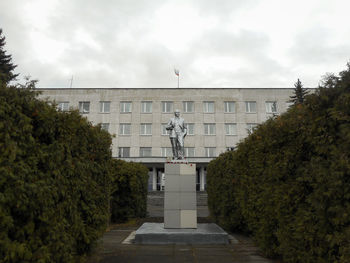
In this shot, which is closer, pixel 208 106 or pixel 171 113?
pixel 171 113

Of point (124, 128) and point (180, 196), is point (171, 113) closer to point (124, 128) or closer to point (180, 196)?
point (124, 128)

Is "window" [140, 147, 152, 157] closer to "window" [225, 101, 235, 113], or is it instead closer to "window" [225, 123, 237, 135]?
"window" [225, 123, 237, 135]

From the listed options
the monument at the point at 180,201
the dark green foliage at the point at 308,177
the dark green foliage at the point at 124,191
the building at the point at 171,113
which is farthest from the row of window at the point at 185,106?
the dark green foliage at the point at 308,177

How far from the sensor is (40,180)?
322cm

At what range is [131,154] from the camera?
29562mm

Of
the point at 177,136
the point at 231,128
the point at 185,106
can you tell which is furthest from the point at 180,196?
the point at 231,128

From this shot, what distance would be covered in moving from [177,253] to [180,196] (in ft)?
8.36

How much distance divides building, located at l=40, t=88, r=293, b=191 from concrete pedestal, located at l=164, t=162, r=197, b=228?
2035 centimetres

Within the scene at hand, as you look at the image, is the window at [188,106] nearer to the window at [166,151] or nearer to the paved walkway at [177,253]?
the window at [166,151]

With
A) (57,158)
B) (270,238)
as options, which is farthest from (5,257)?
(270,238)

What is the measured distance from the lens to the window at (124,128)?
29998mm

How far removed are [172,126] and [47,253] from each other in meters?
7.09

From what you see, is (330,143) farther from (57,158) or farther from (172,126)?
(172,126)

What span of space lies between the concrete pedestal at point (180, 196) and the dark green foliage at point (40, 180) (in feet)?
13.3
